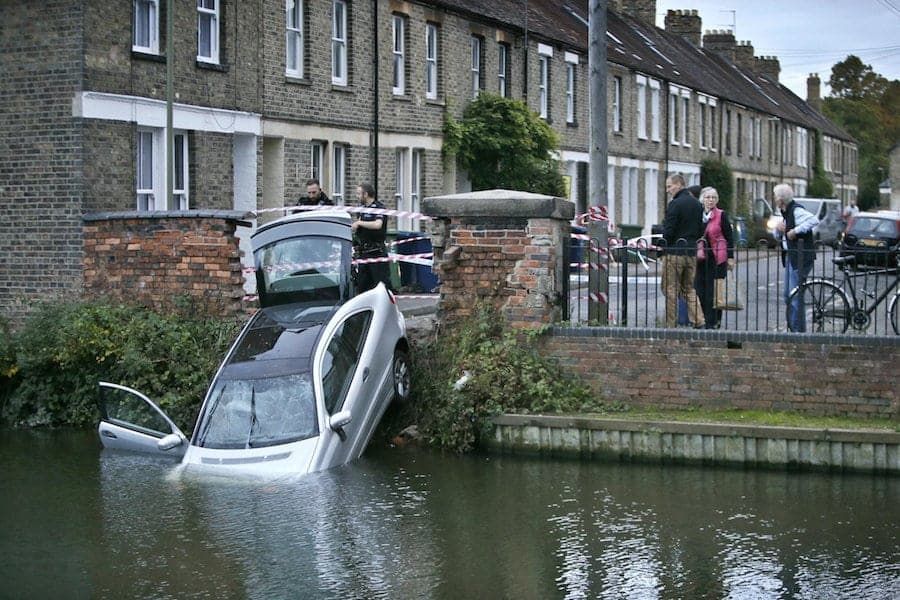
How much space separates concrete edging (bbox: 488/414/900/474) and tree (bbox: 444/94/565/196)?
17701 mm

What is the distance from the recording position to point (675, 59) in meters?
50.6

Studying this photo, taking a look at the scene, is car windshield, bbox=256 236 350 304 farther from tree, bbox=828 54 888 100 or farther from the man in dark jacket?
tree, bbox=828 54 888 100

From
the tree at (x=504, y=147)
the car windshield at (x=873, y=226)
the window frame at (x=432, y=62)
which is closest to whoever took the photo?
the window frame at (x=432, y=62)

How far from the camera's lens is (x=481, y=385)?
13945 mm

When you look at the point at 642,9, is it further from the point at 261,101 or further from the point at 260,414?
the point at 260,414

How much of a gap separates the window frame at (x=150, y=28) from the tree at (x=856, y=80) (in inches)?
4204

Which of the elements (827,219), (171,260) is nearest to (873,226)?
(827,219)

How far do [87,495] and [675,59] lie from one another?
42139 mm

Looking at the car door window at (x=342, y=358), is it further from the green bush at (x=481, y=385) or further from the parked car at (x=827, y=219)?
the parked car at (x=827, y=219)

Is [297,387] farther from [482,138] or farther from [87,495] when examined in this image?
[482,138]

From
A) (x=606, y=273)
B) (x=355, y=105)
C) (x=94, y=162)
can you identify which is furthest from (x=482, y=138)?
(x=606, y=273)

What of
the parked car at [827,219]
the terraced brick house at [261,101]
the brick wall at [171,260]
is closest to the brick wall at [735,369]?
the brick wall at [171,260]

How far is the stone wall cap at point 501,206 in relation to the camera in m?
14.7

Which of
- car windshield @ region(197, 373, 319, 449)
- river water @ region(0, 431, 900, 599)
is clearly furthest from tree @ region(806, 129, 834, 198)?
car windshield @ region(197, 373, 319, 449)
